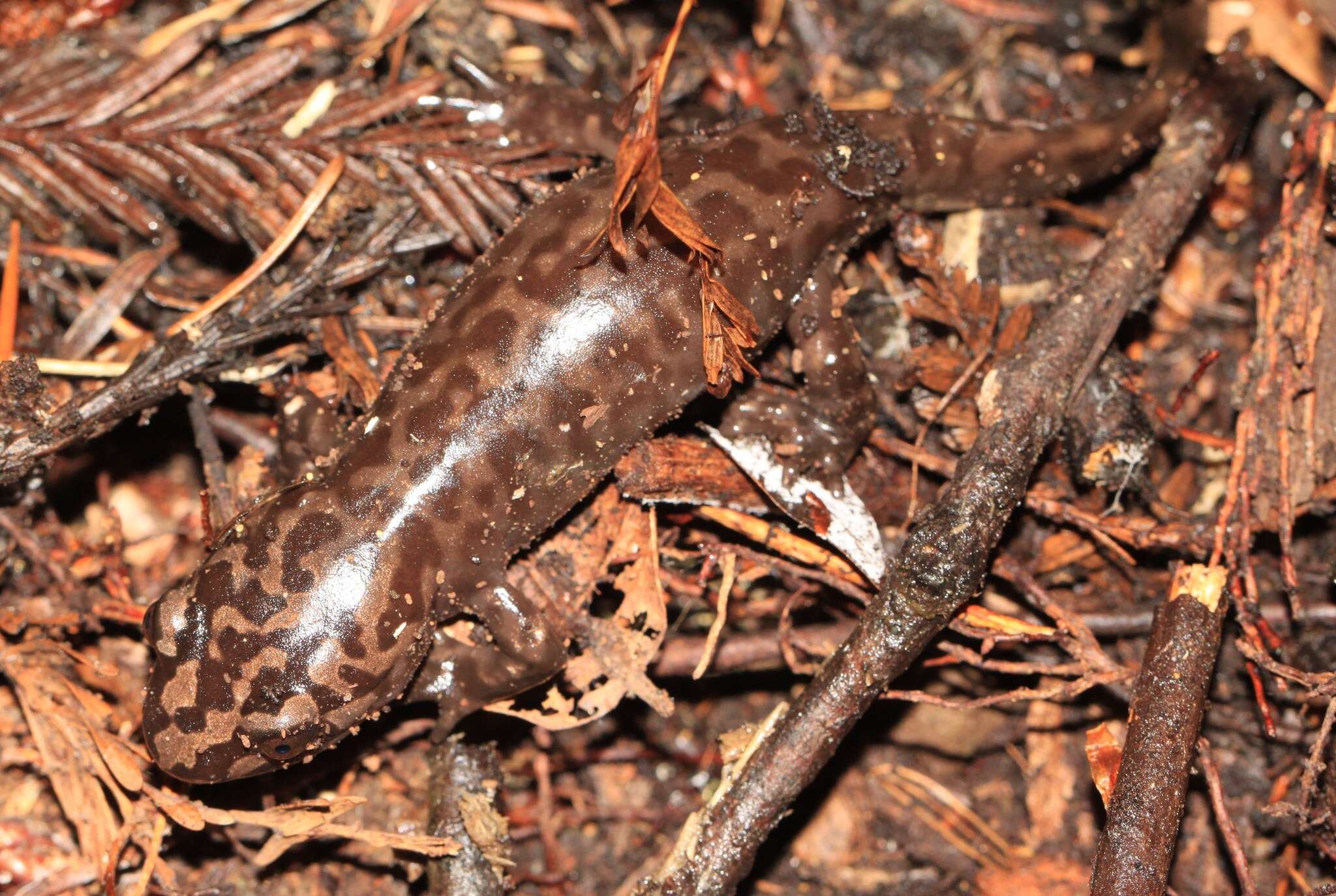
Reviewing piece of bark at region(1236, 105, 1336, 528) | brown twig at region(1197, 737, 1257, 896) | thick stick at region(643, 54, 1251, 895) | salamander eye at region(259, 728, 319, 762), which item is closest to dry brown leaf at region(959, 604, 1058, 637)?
thick stick at region(643, 54, 1251, 895)

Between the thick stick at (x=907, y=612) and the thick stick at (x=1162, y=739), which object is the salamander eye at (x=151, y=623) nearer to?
the thick stick at (x=907, y=612)

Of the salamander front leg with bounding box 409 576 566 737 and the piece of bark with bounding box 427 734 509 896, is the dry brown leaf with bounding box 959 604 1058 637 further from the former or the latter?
the piece of bark with bounding box 427 734 509 896

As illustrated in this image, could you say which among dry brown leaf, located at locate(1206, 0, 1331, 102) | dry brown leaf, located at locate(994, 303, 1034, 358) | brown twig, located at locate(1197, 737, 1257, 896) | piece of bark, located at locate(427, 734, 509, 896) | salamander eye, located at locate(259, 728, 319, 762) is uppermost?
dry brown leaf, located at locate(1206, 0, 1331, 102)

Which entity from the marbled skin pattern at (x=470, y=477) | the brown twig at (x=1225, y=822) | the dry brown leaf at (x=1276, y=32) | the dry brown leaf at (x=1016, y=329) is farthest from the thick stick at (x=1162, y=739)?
the dry brown leaf at (x=1276, y=32)

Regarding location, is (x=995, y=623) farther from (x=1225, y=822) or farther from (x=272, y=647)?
(x=272, y=647)

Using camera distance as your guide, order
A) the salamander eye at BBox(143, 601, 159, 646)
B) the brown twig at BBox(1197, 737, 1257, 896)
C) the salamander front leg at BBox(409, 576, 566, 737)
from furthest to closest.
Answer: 1. the salamander front leg at BBox(409, 576, 566, 737)
2. the salamander eye at BBox(143, 601, 159, 646)
3. the brown twig at BBox(1197, 737, 1257, 896)

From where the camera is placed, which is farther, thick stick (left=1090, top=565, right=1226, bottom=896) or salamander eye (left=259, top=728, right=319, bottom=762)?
salamander eye (left=259, top=728, right=319, bottom=762)

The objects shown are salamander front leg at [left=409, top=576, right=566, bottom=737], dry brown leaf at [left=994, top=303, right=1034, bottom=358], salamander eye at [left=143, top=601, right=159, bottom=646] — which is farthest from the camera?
dry brown leaf at [left=994, top=303, right=1034, bottom=358]

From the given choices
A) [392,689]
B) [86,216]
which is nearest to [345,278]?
[86,216]
